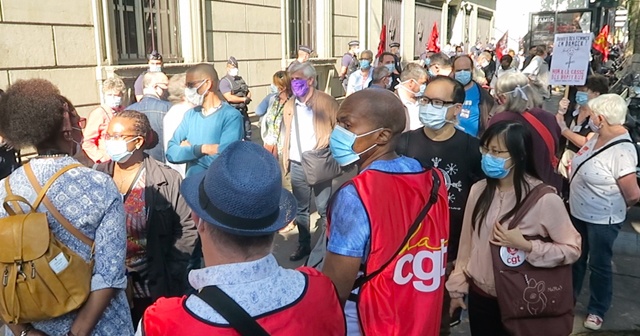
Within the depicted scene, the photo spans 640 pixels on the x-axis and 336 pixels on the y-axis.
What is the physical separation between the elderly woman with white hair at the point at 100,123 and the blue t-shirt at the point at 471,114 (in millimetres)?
3068

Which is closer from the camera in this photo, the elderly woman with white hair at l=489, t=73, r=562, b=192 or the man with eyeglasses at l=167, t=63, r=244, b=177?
the elderly woman with white hair at l=489, t=73, r=562, b=192

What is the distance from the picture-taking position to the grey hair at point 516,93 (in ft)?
13.3

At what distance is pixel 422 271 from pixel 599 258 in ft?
7.64

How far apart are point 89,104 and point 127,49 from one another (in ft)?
3.87

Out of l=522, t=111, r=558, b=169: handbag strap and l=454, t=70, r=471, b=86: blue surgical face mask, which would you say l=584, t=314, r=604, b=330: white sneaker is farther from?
l=454, t=70, r=471, b=86: blue surgical face mask

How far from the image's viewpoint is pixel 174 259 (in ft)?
9.90

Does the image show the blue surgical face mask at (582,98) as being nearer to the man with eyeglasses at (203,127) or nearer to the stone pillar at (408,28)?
the man with eyeglasses at (203,127)

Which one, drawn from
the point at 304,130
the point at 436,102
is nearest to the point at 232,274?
the point at 436,102

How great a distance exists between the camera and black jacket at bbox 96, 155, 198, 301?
288cm

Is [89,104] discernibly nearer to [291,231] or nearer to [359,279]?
[291,231]

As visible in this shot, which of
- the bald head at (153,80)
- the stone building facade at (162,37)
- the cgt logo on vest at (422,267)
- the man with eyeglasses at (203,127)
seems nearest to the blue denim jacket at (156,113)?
the bald head at (153,80)

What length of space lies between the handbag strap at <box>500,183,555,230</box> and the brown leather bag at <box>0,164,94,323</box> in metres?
1.93

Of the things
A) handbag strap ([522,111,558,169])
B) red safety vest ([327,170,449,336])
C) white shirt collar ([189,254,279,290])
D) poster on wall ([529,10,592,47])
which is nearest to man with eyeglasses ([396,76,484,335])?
handbag strap ([522,111,558,169])

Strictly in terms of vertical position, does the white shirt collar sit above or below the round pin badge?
above
